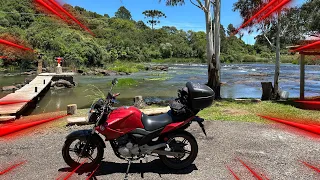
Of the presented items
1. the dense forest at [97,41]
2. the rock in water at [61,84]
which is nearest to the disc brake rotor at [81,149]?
the dense forest at [97,41]

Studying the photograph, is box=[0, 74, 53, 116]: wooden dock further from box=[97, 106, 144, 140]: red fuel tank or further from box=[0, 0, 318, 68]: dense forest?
box=[97, 106, 144, 140]: red fuel tank

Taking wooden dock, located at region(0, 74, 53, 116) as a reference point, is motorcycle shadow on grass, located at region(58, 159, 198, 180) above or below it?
below

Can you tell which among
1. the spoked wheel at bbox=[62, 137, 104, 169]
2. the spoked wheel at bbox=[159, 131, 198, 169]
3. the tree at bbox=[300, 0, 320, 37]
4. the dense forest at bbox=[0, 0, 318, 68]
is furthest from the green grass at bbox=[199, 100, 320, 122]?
the spoked wheel at bbox=[62, 137, 104, 169]

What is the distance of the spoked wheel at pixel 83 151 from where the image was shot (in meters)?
4.70

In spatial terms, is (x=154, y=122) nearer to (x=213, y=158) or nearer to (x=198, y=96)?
(x=198, y=96)

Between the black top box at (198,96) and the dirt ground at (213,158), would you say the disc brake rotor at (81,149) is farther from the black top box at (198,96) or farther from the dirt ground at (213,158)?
the black top box at (198,96)

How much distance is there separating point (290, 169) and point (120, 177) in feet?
9.34

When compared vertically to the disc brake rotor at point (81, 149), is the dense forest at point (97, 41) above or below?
above

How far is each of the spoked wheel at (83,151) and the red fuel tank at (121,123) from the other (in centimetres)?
43

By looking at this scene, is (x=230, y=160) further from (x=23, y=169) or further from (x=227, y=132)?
(x=23, y=169)

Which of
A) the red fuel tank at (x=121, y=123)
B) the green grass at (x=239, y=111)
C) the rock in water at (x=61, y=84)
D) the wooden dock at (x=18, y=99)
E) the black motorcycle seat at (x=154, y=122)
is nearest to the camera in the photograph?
the wooden dock at (x=18, y=99)

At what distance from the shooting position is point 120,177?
4.58m

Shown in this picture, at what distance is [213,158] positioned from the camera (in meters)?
5.41

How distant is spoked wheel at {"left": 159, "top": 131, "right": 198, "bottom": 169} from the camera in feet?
15.6
